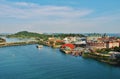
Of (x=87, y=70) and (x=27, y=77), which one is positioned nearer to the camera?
(x=27, y=77)

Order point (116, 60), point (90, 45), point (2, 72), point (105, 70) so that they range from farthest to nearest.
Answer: point (90, 45) < point (116, 60) < point (105, 70) < point (2, 72)

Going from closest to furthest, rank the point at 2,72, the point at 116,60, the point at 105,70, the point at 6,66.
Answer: the point at 2,72 < the point at 105,70 < the point at 6,66 < the point at 116,60

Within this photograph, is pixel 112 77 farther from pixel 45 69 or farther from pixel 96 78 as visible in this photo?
pixel 45 69

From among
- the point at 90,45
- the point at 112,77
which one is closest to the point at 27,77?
the point at 112,77

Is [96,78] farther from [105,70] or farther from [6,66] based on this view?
[6,66]

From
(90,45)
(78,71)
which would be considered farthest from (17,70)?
(90,45)

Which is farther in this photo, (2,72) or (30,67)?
(30,67)

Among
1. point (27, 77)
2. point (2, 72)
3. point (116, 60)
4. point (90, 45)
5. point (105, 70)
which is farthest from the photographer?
point (90, 45)

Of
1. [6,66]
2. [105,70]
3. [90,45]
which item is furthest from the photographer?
[90,45]
